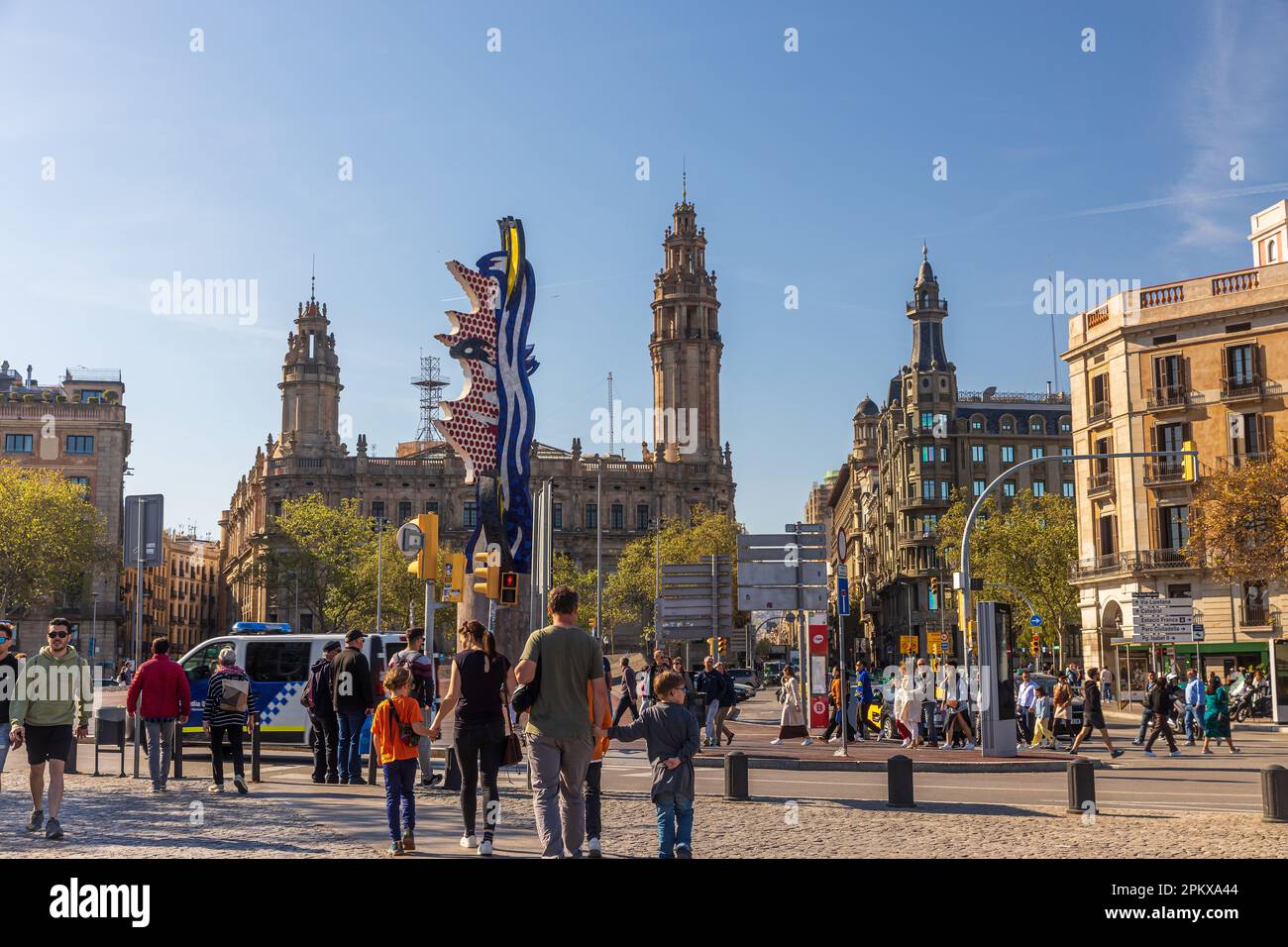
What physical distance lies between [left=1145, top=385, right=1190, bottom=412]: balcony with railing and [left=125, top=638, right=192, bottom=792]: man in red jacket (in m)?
43.4

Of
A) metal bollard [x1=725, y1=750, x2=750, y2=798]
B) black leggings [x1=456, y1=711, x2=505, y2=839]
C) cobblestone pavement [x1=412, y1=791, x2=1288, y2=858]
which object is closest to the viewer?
black leggings [x1=456, y1=711, x2=505, y2=839]

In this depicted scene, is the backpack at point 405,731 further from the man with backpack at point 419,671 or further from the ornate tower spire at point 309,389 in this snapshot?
the ornate tower spire at point 309,389

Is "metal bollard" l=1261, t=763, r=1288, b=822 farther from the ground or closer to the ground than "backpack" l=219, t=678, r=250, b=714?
closer to the ground

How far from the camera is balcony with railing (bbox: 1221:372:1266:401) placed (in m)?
48.7

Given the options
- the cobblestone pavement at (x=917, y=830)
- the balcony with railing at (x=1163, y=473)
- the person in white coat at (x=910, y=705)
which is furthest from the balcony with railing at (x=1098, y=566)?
the cobblestone pavement at (x=917, y=830)

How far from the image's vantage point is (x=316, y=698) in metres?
17.4

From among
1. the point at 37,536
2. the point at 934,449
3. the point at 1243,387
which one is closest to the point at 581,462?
the point at 934,449

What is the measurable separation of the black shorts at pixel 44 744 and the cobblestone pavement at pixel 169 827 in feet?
2.37

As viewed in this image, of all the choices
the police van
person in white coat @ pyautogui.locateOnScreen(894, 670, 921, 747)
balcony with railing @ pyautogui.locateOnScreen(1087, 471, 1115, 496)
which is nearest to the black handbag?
the police van

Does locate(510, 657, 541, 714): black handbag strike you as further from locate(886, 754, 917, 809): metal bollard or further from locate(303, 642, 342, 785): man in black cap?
locate(303, 642, 342, 785): man in black cap

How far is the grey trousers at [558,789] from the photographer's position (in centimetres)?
999
